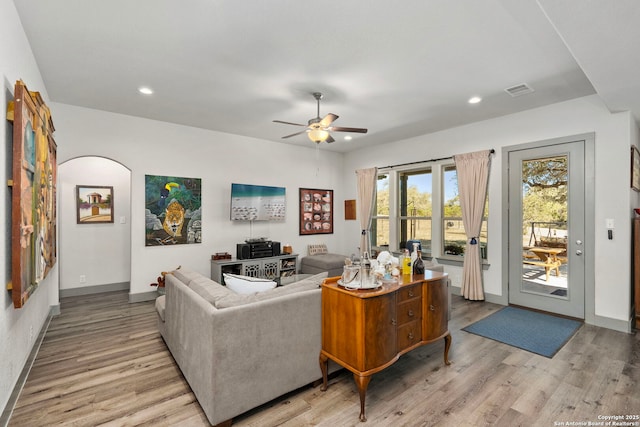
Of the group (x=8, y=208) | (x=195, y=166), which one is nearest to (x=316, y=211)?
(x=195, y=166)

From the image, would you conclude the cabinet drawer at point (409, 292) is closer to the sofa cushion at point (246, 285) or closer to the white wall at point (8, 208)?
the sofa cushion at point (246, 285)

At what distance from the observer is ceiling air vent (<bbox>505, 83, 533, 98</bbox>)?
11.1ft

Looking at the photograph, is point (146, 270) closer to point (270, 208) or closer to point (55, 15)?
point (270, 208)

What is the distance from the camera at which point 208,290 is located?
2.25m

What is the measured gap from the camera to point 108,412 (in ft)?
6.79

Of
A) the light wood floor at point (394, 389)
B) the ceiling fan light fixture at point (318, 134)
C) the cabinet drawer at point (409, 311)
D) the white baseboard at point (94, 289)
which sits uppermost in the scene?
the ceiling fan light fixture at point (318, 134)

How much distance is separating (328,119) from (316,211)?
3438mm

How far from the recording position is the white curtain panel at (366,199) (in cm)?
638

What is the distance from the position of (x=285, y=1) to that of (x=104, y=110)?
3.58 m

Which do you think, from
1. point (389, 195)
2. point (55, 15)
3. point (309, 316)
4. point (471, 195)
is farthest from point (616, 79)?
point (55, 15)

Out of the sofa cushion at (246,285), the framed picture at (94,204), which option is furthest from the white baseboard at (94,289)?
the sofa cushion at (246,285)

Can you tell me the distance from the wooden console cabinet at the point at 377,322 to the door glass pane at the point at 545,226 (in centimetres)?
238

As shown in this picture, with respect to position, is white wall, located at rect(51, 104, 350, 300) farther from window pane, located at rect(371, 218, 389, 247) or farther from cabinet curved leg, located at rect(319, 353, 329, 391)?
cabinet curved leg, located at rect(319, 353, 329, 391)

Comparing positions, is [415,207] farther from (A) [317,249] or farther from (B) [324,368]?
(B) [324,368]
